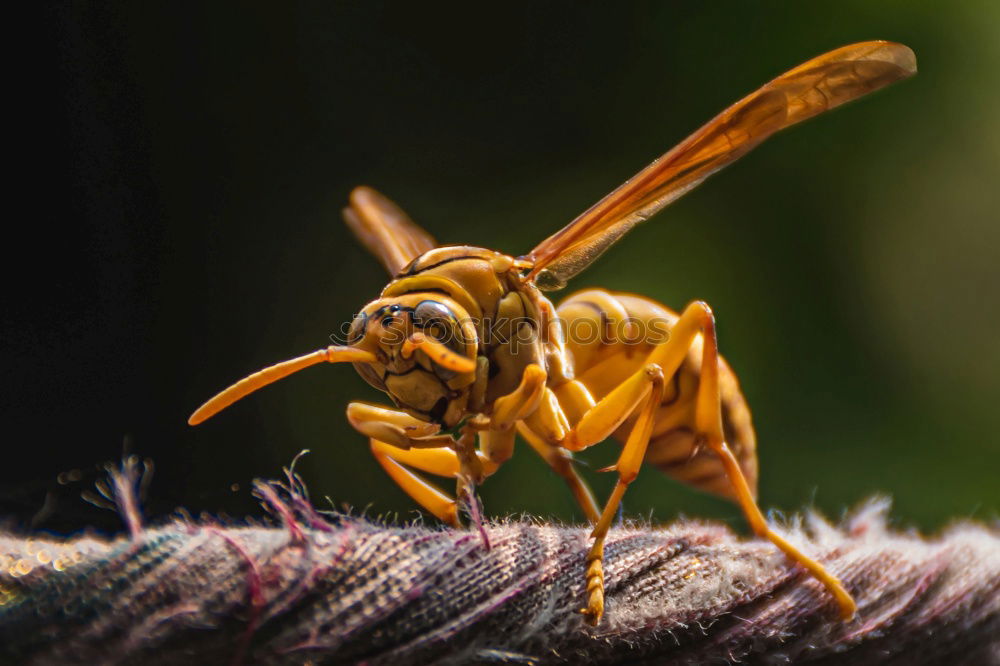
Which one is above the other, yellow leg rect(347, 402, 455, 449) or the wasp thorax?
the wasp thorax

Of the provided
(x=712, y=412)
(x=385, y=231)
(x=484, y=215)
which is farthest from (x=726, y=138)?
(x=484, y=215)

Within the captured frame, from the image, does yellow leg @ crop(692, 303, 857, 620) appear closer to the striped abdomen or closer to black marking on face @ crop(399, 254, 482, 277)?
the striped abdomen

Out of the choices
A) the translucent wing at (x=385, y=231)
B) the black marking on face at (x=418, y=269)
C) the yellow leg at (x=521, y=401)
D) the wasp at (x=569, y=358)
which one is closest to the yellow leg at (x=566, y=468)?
the wasp at (x=569, y=358)

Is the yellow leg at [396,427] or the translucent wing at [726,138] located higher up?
the translucent wing at [726,138]

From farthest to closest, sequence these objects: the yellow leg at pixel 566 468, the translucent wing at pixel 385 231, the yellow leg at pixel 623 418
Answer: the translucent wing at pixel 385 231 < the yellow leg at pixel 566 468 < the yellow leg at pixel 623 418

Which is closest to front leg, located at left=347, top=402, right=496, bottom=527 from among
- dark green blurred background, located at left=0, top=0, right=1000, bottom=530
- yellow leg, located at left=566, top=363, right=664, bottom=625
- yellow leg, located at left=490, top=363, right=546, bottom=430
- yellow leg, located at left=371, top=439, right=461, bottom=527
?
yellow leg, located at left=371, top=439, right=461, bottom=527

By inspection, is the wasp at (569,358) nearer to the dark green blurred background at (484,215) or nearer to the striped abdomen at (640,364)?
the striped abdomen at (640,364)
